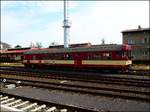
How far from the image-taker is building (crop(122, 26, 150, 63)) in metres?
51.1

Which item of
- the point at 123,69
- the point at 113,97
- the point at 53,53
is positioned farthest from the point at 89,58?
the point at 113,97

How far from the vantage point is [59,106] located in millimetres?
10648

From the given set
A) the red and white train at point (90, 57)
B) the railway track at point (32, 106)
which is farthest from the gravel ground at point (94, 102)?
the red and white train at point (90, 57)

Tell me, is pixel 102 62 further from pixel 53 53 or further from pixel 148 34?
pixel 148 34

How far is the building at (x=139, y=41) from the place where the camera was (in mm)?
51125

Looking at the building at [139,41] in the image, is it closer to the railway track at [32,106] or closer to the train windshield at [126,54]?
the train windshield at [126,54]

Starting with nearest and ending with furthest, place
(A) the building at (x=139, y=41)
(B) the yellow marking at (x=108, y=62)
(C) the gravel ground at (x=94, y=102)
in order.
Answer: (C) the gravel ground at (x=94, y=102)
(B) the yellow marking at (x=108, y=62)
(A) the building at (x=139, y=41)

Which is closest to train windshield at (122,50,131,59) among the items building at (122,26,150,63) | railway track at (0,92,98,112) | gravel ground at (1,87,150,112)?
gravel ground at (1,87,150,112)

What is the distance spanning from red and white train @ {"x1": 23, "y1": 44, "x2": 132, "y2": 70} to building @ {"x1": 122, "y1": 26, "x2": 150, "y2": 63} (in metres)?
21.8

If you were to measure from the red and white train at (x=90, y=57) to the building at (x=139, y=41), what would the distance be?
2182 cm

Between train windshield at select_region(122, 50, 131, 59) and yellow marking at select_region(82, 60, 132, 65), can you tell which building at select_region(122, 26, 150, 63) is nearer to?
train windshield at select_region(122, 50, 131, 59)

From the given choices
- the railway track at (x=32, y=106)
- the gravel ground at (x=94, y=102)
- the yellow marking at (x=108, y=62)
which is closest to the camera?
the railway track at (x=32, y=106)

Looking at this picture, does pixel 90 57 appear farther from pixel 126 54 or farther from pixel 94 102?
pixel 94 102

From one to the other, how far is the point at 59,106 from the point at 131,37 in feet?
150
